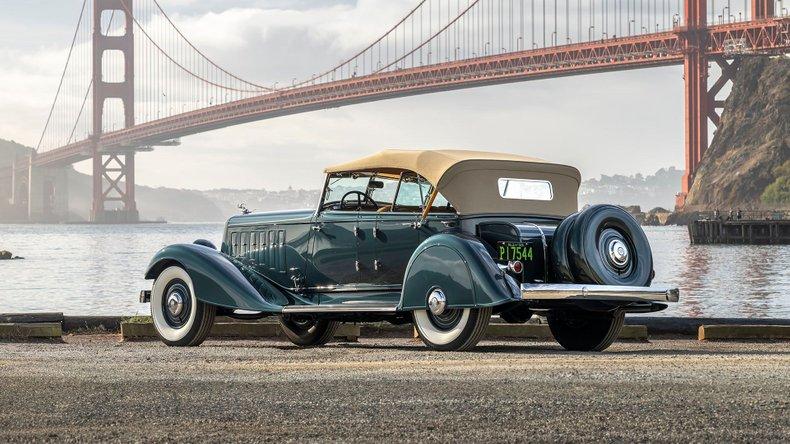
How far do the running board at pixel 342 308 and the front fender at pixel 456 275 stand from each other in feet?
0.83

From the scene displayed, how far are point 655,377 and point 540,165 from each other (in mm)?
3300

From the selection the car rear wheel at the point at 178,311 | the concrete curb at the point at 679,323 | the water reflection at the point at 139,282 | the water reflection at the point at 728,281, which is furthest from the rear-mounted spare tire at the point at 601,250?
the water reflection at the point at 728,281

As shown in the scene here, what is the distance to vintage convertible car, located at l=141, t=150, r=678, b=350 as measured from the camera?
8.88 metres

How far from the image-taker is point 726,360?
824 cm

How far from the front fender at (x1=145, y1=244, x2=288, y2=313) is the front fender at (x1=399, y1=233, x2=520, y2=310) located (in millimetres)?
1586

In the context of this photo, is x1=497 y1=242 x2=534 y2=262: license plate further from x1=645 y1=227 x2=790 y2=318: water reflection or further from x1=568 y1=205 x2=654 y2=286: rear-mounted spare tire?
x1=645 y1=227 x2=790 y2=318: water reflection

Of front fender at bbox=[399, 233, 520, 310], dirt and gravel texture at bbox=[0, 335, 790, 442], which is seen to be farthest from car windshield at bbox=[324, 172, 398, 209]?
dirt and gravel texture at bbox=[0, 335, 790, 442]

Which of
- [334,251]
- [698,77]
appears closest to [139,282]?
[334,251]

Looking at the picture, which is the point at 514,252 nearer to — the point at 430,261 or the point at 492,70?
the point at 430,261

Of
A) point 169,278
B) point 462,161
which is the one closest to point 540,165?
point 462,161

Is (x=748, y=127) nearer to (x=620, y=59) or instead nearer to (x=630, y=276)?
(x=620, y=59)

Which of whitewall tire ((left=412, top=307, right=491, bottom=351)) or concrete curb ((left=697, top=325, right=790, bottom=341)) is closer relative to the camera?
whitewall tire ((left=412, top=307, right=491, bottom=351))

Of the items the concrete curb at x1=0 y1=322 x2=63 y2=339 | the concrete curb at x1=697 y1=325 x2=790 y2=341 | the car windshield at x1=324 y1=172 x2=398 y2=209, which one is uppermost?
the car windshield at x1=324 y1=172 x2=398 y2=209

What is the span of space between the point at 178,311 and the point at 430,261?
261cm
